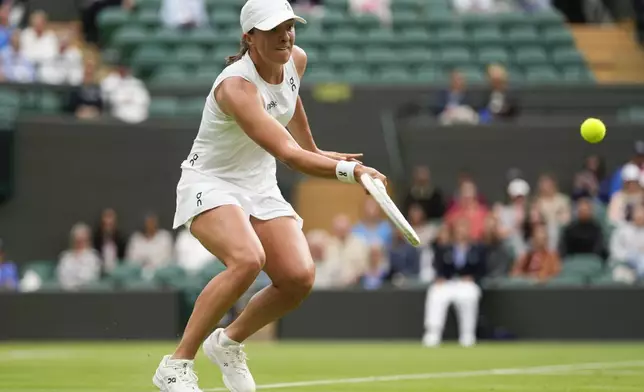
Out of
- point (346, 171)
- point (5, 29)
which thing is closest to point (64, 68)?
point (5, 29)

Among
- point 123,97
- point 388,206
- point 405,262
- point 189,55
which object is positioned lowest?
point 405,262

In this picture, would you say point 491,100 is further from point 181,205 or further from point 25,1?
point 181,205

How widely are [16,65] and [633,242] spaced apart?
915cm

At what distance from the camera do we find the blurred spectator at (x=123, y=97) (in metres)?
18.8

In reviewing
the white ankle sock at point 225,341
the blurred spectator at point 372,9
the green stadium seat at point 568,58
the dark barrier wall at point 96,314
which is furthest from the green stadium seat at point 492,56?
the white ankle sock at point 225,341

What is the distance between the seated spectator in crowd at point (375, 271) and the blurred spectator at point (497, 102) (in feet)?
11.0

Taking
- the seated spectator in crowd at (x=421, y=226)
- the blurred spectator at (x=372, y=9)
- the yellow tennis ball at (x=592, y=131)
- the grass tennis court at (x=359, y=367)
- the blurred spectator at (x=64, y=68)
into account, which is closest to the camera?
the yellow tennis ball at (x=592, y=131)

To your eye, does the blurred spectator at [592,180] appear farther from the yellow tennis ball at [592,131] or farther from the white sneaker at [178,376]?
the white sneaker at [178,376]

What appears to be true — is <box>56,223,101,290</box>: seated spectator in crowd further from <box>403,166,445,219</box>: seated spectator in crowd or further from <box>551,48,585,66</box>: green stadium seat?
<box>551,48,585,66</box>: green stadium seat

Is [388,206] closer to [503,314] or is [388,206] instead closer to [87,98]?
[503,314]

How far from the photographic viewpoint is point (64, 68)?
1933cm

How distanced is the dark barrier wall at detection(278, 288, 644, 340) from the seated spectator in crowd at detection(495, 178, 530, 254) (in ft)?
3.17

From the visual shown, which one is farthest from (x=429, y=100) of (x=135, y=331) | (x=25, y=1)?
(x=25, y=1)

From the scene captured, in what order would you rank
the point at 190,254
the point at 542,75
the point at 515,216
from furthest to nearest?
the point at 542,75, the point at 190,254, the point at 515,216
